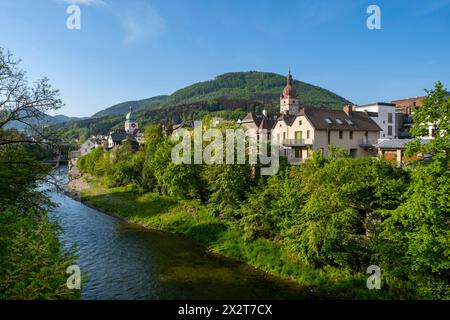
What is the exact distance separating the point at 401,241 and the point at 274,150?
18032mm

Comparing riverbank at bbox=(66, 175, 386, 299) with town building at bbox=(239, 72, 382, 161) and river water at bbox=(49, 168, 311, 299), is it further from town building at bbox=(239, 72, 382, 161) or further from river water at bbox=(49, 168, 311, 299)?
town building at bbox=(239, 72, 382, 161)

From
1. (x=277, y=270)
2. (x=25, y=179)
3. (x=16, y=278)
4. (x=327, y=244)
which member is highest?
(x=25, y=179)

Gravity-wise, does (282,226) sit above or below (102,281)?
above

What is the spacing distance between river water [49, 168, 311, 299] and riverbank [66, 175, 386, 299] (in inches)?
38.5

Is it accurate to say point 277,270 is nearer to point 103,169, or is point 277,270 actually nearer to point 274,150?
point 274,150

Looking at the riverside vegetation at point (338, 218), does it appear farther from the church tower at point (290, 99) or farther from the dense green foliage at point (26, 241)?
the church tower at point (290, 99)

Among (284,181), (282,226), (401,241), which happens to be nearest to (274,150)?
(284,181)

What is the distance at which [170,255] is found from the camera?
95.9 ft

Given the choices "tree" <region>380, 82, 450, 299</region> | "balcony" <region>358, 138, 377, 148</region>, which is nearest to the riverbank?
"tree" <region>380, 82, 450, 299</region>

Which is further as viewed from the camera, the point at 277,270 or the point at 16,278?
the point at 277,270

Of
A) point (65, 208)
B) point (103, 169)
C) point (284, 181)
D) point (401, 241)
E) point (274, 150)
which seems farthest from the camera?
point (103, 169)

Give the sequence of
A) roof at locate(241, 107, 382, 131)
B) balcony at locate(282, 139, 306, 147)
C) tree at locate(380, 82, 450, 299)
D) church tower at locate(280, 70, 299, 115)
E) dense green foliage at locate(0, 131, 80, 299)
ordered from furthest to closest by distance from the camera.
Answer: church tower at locate(280, 70, 299, 115)
balcony at locate(282, 139, 306, 147)
roof at locate(241, 107, 382, 131)
tree at locate(380, 82, 450, 299)
dense green foliage at locate(0, 131, 80, 299)

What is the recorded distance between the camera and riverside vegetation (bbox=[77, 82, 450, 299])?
17750 mm

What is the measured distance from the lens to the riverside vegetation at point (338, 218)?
58.2 feet
